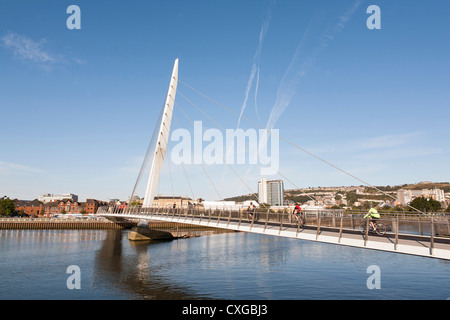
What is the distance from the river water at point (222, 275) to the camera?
18984 mm

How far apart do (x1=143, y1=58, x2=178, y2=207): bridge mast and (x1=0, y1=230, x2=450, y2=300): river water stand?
922 cm

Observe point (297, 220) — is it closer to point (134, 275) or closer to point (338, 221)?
point (338, 221)

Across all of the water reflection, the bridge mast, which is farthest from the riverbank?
the water reflection

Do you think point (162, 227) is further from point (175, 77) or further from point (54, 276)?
point (54, 276)

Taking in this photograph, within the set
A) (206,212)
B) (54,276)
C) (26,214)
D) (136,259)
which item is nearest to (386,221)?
(206,212)

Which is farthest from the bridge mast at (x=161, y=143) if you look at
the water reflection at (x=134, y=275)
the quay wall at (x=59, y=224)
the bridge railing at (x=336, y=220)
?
the quay wall at (x=59, y=224)

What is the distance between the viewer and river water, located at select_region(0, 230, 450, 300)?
19.0 meters

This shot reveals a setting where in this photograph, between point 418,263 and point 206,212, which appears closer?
point 206,212

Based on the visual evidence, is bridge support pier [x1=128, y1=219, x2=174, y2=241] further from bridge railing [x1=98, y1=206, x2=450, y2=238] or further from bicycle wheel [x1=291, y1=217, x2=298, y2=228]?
bicycle wheel [x1=291, y1=217, x2=298, y2=228]

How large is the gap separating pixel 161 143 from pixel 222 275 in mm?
24834

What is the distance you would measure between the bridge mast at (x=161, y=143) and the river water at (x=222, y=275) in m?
9.22

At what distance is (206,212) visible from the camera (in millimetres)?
24672

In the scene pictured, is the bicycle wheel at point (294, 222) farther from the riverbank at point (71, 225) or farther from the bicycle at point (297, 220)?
the riverbank at point (71, 225)
